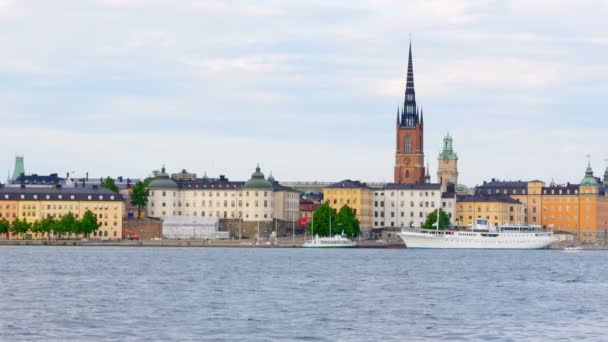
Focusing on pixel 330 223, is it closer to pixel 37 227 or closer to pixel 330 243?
pixel 330 243

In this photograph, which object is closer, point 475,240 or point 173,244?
point 173,244

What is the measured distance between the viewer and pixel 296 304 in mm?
54969

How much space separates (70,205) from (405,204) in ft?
140

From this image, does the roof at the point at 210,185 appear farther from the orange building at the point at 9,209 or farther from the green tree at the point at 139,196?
the orange building at the point at 9,209

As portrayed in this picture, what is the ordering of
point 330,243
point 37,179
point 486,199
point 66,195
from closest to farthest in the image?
point 330,243 → point 66,195 → point 486,199 → point 37,179

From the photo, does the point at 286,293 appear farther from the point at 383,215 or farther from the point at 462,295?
the point at 383,215

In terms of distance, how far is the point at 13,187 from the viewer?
579 feet

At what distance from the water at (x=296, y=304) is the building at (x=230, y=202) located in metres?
88.1

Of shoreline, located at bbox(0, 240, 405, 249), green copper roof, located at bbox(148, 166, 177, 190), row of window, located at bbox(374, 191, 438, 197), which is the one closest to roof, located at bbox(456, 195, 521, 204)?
row of window, located at bbox(374, 191, 438, 197)

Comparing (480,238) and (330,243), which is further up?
(480,238)

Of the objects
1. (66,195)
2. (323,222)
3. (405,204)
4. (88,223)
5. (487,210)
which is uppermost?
(66,195)

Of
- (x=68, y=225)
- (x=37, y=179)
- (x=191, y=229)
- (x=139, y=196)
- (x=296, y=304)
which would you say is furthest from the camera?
(x=37, y=179)

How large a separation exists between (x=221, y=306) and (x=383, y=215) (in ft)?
436

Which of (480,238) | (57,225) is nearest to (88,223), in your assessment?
(57,225)
